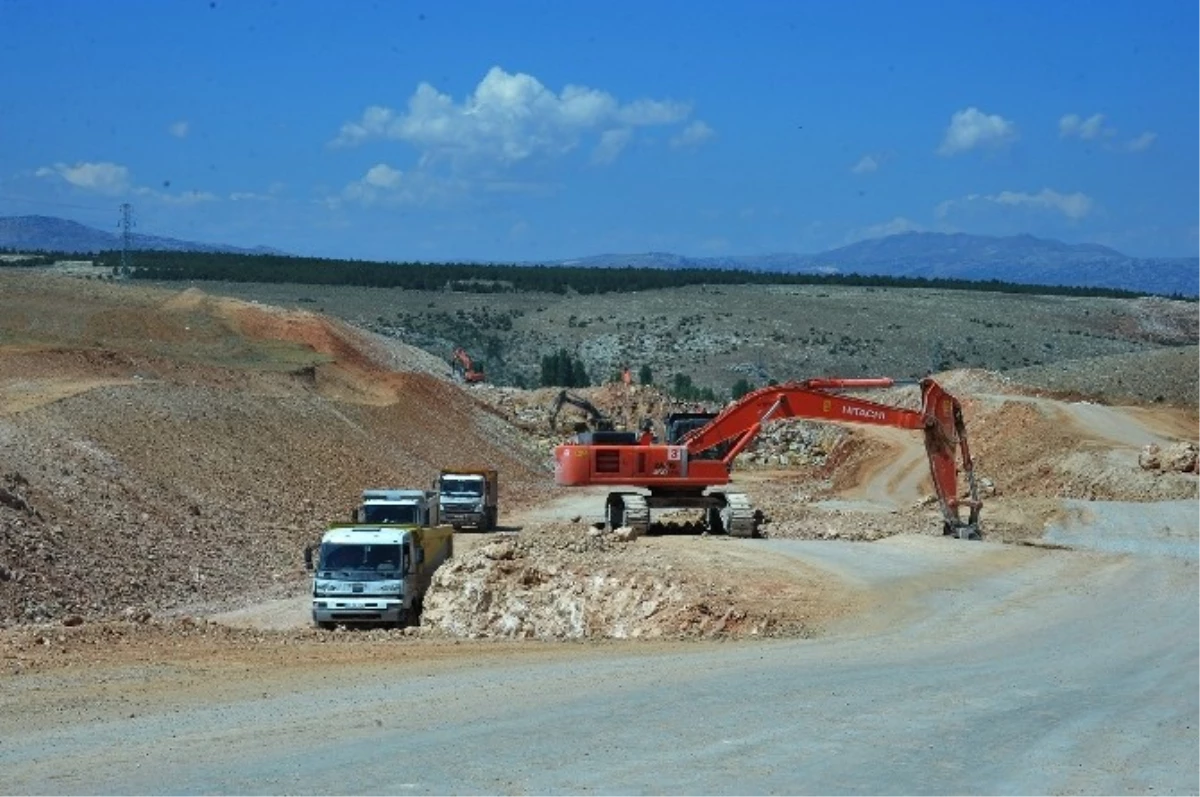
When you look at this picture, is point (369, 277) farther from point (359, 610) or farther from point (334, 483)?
point (359, 610)

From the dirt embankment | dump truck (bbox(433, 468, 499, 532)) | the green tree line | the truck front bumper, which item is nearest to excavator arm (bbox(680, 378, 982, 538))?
the truck front bumper

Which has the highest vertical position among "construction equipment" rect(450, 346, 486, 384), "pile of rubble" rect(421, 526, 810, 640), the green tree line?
the green tree line

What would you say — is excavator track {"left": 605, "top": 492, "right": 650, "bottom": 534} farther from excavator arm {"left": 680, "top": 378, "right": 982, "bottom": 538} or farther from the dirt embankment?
the dirt embankment

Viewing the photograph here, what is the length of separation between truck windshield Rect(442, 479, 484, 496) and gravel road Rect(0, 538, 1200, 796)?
23.0m

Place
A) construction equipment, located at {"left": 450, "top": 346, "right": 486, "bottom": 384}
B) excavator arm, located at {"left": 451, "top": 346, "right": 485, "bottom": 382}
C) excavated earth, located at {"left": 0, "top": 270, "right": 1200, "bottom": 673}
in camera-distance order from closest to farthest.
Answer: excavated earth, located at {"left": 0, "top": 270, "right": 1200, "bottom": 673}, construction equipment, located at {"left": 450, "top": 346, "right": 486, "bottom": 384}, excavator arm, located at {"left": 451, "top": 346, "right": 485, "bottom": 382}

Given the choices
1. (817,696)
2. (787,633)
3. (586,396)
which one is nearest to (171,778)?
(817,696)

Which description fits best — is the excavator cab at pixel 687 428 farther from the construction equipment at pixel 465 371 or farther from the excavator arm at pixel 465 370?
the excavator arm at pixel 465 370

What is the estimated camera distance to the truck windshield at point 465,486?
45656 millimetres

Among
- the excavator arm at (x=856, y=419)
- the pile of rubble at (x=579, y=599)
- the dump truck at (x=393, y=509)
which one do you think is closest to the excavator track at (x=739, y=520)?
the excavator arm at (x=856, y=419)

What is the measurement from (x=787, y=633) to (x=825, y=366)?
103902mm

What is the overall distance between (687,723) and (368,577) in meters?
13.6

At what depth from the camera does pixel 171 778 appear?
12.9 meters

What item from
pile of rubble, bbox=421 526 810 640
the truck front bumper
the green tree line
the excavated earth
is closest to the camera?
pile of rubble, bbox=421 526 810 640

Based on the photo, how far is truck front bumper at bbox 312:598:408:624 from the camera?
27.8 m
